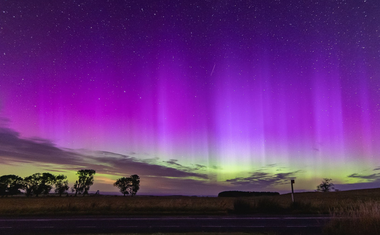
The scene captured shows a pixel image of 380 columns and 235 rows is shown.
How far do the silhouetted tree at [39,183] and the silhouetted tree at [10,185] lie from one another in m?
3.16

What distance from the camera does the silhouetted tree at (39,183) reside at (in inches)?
3834

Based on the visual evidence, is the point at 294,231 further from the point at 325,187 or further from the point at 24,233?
the point at 325,187

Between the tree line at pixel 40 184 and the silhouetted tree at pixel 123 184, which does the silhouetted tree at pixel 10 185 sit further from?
the silhouetted tree at pixel 123 184

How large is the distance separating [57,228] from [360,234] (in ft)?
48.9

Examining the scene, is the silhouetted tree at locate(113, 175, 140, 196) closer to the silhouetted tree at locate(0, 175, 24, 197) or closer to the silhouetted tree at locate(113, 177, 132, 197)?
the silhouetted tree at locate(113, 177, 132, 197)

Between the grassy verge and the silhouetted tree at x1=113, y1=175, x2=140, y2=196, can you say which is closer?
the grassy verge

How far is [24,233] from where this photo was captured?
11891 millimetres

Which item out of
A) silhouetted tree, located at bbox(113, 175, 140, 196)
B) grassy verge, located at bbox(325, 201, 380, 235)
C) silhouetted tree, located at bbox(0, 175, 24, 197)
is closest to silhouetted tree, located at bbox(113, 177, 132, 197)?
silhouetted tree, located at bbox(113, 175, 140, 196)

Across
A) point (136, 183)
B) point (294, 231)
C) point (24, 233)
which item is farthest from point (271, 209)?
point (136, 183)

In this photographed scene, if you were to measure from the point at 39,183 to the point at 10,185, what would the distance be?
12.4 metres

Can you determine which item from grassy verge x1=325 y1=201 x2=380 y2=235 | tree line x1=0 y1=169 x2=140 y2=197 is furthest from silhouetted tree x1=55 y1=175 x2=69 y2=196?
grassy verge x1=325 y1=201 x2=380 y2=235

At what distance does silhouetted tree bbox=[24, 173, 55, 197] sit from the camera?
9738 centimetres

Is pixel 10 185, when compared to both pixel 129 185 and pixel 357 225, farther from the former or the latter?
pixel 357 225

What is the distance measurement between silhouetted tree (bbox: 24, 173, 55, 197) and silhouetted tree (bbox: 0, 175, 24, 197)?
10.4 ft
